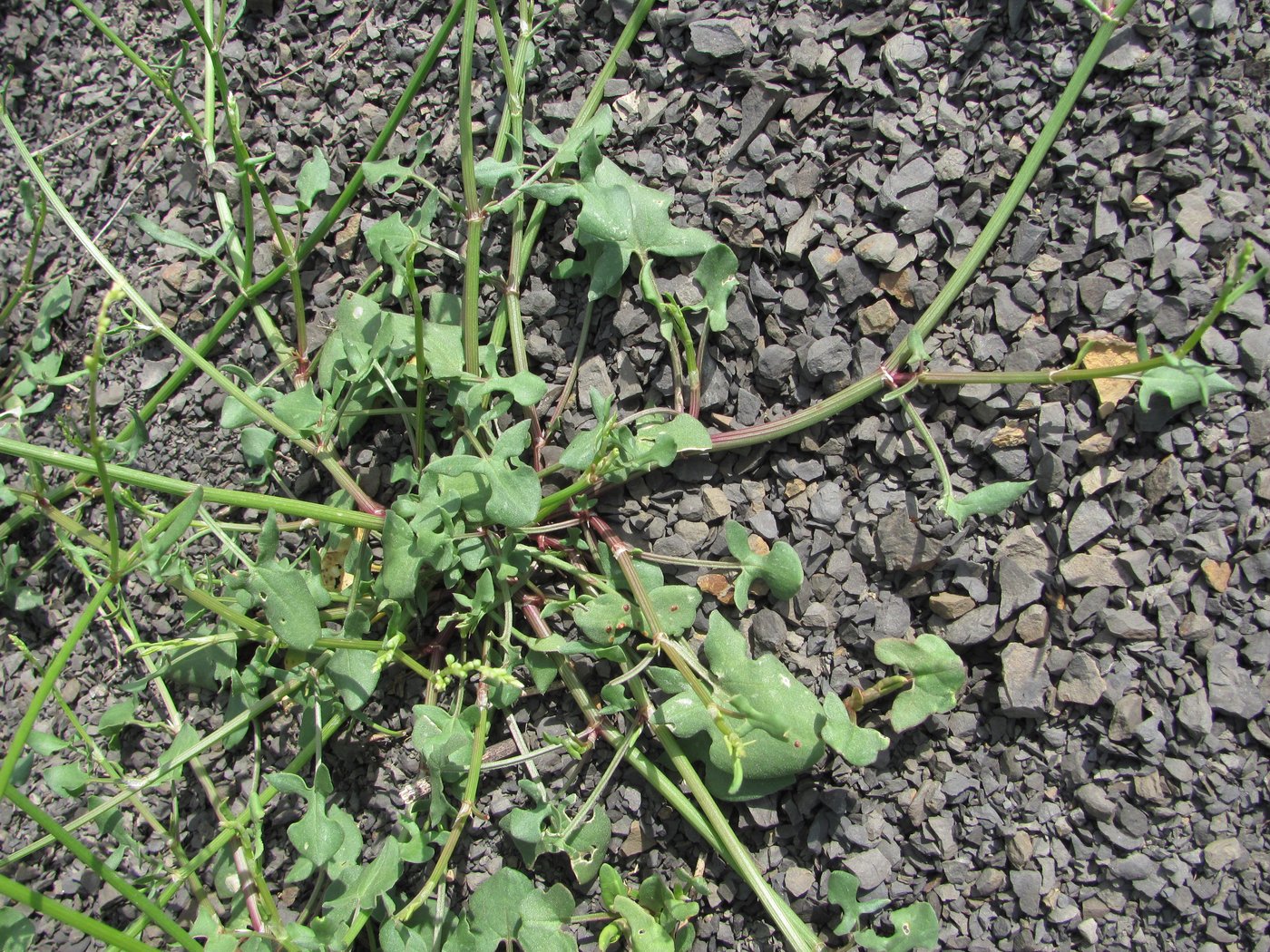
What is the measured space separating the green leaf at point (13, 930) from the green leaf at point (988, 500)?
203 centimetres

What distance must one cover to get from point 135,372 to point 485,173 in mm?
1328

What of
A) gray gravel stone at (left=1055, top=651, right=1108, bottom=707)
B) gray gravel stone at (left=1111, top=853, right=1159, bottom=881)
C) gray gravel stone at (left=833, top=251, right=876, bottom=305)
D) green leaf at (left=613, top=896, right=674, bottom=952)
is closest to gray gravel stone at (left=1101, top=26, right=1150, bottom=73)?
gray gravel stone at (left=833, top=251, right=876, bottom=305)

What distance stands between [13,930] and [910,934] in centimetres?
181

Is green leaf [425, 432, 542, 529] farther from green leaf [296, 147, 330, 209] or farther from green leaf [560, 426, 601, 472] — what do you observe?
green leaf [296, 147, 330, 209]

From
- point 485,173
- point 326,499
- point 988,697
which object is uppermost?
point 485,173

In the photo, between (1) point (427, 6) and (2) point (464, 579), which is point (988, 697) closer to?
(2) point (464, 579)

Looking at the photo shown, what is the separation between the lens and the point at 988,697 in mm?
2002

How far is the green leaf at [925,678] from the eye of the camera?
189 centimetres

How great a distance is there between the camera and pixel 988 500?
1.87m

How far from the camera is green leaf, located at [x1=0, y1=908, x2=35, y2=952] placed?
162 centimetres

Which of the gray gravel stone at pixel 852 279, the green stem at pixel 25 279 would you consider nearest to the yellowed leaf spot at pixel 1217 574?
the gray gravel stone at pixel 852 279

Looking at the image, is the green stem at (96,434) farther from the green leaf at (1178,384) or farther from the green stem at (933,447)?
the green leaf at (1178,384)

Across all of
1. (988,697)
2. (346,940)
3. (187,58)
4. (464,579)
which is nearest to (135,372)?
(187,58)

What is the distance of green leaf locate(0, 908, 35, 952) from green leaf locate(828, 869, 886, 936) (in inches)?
63.4
